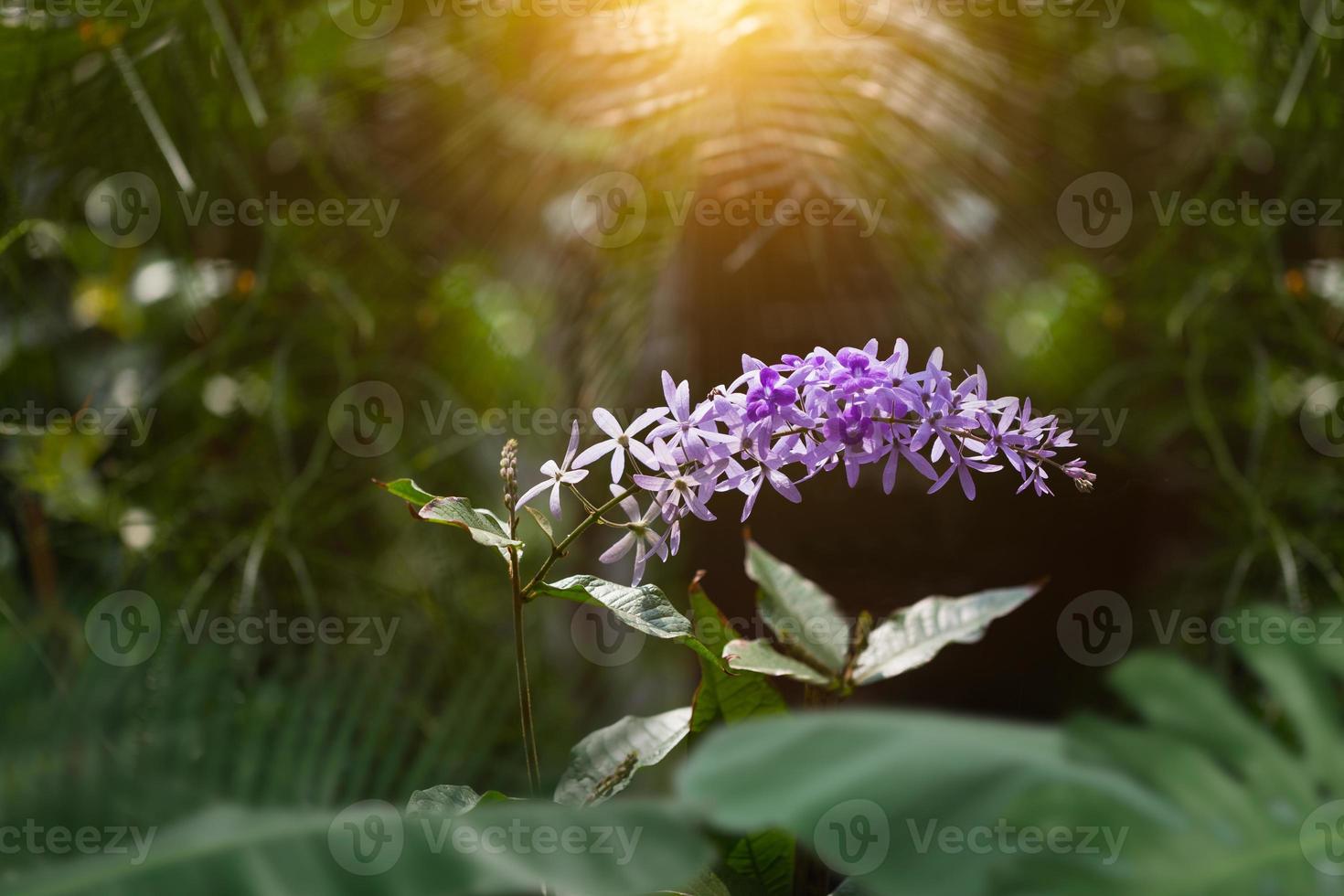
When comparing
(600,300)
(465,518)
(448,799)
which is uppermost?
(465,518)

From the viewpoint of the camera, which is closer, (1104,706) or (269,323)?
(1104,706)

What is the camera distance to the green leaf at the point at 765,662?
1.34 feet

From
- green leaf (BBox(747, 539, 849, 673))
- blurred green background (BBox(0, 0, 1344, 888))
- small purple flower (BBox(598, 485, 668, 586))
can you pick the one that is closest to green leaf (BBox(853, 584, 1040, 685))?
green leaf (BBox(747, 539, 849, 673))

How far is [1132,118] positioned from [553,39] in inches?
38.2

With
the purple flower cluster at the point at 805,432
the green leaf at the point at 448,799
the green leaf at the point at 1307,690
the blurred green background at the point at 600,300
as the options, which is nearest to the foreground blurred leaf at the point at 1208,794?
the green leaf at the point at 1307,690

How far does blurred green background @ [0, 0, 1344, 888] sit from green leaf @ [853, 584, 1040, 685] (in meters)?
0.51

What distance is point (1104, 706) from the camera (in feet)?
3.31

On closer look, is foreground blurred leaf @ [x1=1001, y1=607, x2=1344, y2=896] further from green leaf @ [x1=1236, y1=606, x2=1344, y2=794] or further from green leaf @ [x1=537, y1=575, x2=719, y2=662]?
green leaf @ [x1=537, y1=575, x2=719, y2=662]

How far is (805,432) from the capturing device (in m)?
0.42

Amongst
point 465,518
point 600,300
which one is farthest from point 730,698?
point 600,300

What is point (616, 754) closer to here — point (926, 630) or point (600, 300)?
point (926, 630)

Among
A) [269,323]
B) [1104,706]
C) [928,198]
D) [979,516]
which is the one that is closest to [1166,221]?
[928,198]

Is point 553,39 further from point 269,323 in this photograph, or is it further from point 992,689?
point 992,689

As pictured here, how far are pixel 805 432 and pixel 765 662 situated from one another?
4.1 inches
